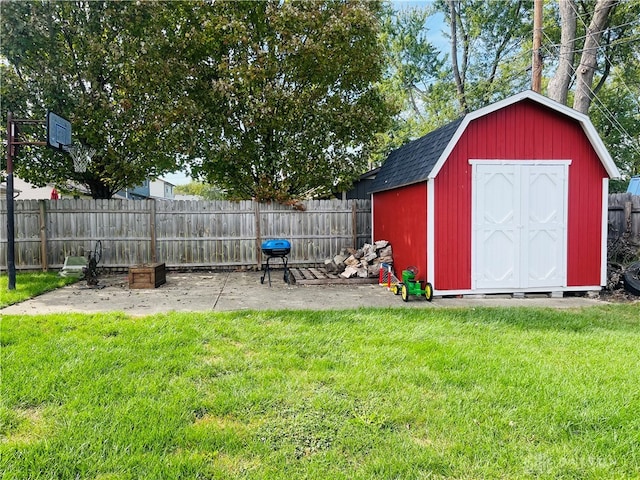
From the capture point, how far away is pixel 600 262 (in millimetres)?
6875

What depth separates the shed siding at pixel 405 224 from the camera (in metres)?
6.77

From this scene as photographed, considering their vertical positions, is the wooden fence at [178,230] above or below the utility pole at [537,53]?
below

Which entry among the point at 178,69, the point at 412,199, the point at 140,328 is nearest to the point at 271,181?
the point at 178,69

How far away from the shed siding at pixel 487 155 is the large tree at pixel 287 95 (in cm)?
434

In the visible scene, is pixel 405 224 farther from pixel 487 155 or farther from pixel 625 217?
pixel 625 217

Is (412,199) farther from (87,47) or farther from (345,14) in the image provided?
(87,47)

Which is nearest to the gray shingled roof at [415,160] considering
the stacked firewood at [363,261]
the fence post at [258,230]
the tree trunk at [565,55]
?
the stacked firewood at [363,261]

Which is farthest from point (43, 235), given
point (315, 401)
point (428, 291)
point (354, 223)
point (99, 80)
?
point (315, 401)

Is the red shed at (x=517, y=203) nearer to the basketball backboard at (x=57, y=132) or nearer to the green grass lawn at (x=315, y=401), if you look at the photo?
the green grass lawn at (x=315, y=401)

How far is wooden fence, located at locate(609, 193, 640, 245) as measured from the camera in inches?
327

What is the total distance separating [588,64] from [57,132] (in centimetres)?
1427

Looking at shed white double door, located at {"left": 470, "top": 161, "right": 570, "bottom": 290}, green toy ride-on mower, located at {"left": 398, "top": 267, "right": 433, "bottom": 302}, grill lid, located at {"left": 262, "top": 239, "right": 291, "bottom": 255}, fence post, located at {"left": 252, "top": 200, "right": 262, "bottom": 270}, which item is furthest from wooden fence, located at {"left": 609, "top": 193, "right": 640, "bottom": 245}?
fence post, located at {"left": 252, "top": 200, "right": 262, "bottom": 270}

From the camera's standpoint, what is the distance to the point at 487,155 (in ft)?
21.5

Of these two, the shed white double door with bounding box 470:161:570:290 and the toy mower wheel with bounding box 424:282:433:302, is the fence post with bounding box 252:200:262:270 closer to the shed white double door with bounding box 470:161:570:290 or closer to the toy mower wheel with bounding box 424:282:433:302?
the toy mower wheel with bounding box 424:282:433:302
